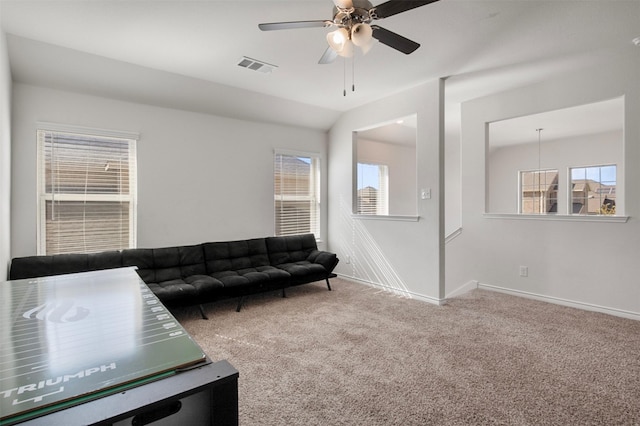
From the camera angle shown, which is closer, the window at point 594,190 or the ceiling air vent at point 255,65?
the ceiling air vent at point 255,65

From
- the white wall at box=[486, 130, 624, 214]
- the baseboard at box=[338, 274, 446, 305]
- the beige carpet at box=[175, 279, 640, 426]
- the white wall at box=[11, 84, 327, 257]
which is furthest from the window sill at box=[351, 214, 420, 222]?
the white wall at box=[486, 130, 624, 214]

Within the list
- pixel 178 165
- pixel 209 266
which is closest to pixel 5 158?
pixel 178 165

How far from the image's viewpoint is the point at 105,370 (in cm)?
90

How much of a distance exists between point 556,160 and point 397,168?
3.63 metres

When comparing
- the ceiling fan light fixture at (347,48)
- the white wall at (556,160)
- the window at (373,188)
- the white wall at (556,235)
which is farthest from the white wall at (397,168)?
the ceiling fan light fixture at (347,48)

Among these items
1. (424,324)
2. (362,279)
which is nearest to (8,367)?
(424,324)

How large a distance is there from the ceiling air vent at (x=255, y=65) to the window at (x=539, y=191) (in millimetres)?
7129

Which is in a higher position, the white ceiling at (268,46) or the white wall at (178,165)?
the white ceiling at (268,46)

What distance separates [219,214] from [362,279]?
2400 mm

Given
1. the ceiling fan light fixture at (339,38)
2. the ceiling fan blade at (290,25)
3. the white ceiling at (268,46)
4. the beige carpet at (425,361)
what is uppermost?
the white ceiling at (268,46)

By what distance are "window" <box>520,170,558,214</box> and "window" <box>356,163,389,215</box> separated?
369 cm

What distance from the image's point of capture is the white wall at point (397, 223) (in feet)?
12.7

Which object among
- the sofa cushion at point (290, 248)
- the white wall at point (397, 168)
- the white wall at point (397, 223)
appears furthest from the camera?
the white wall at point (397, 168)

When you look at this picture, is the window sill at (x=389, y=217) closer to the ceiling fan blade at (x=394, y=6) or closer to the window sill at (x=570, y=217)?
the window sill at (x=570, y=217)
